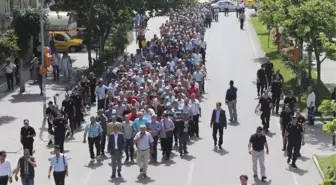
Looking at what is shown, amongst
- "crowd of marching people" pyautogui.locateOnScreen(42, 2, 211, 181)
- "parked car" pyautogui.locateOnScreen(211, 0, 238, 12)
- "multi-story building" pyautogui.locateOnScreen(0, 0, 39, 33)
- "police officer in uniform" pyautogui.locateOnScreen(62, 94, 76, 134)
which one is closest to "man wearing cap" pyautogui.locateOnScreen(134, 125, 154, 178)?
"crowd of marching people" pyautogui.locateOnScreen(42, 2, 211, 181)

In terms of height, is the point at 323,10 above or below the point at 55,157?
above

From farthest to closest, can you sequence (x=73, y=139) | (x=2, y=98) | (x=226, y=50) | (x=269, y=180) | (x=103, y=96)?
1. (x=226, y=50)
2. (x=2, y=98)
3. (x=103, y=96)
4. (x=73, y=139)
5. (x=269, y=180)

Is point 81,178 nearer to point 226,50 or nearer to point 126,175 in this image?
point 126,175

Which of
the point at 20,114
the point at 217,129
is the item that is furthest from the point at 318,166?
the point at 20,114

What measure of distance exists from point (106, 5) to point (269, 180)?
2033cm

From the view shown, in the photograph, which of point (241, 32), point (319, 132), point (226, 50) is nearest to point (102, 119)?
point (319, 132)

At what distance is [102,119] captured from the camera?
22.4 metres

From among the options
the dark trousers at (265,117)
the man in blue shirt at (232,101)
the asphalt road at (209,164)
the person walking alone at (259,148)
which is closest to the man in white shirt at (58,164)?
the asphalt road at (209,164)

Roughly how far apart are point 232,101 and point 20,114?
8.51m

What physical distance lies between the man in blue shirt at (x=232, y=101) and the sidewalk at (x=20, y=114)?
560 cm

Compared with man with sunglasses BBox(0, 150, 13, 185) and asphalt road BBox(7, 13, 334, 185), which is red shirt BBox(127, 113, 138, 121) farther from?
man with sunglasses BBox(0, 150, 13, 185)

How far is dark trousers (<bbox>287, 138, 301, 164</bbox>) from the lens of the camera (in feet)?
67.8

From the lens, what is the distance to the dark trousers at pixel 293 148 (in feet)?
67.8

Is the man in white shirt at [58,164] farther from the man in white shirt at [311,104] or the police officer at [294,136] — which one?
the man in white shirt at [311,104]
